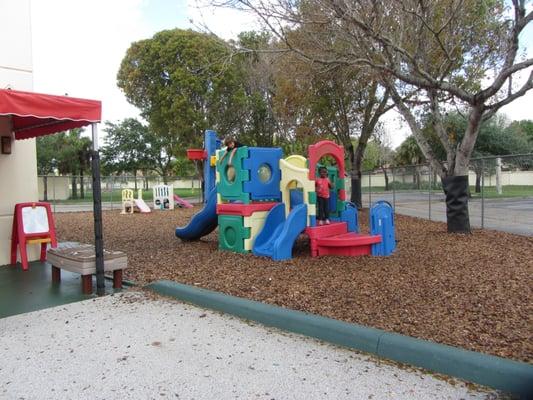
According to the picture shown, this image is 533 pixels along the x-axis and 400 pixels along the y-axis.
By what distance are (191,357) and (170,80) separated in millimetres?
24856

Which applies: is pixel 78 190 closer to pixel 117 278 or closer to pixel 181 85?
pixel 181 85

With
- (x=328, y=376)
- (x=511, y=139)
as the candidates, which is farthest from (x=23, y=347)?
(x=511, y=139)

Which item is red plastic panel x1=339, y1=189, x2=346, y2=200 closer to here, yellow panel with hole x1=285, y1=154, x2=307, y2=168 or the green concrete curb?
yellow panel with hole x1=285, y1=154, x2=307, y2=168

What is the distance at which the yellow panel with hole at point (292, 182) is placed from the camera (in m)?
8.04

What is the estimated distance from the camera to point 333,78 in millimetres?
15117

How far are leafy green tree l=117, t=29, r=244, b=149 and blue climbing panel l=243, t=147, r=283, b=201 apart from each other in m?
18.0

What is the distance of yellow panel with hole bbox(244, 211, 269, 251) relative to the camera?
852 cm

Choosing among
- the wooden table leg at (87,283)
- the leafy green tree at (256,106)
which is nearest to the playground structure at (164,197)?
the leafy green tree at (256,106)

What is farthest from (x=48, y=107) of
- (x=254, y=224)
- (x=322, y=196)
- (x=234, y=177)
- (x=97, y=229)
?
(x=322, y=196)

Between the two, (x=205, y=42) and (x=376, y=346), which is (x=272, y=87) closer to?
(x=205, y=42)

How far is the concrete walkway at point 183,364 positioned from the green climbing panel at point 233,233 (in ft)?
11.1

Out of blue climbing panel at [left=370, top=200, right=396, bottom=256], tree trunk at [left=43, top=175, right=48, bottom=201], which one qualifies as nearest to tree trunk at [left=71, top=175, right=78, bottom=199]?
tree trunk at [left=43, top=175, right=48, bottom=201]

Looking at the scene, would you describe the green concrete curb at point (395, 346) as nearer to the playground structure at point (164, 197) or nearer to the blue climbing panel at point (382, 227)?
the blue climbing panel at point (382, 227)

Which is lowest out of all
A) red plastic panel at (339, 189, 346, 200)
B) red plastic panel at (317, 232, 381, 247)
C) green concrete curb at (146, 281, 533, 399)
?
green concrete curb at (146, 281, 533, 399)
